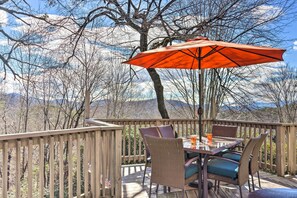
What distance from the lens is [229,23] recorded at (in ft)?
24.6

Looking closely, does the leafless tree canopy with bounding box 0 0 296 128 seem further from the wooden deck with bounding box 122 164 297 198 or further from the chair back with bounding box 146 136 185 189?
the chair back with bounding box 146 136 185 189

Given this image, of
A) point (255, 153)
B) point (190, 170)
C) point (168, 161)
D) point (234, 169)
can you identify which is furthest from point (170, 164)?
point (255, 153)

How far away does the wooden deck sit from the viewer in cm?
376

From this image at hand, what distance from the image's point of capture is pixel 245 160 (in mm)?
3215

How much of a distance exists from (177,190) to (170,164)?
43.2 inches

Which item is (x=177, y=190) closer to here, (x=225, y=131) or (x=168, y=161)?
(x=168, y=161)

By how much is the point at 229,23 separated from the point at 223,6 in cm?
60

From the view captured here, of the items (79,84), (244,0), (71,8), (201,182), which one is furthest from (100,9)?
(201,182)

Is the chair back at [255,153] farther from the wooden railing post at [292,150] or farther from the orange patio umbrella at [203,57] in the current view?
the wooden railing post at [292,150]

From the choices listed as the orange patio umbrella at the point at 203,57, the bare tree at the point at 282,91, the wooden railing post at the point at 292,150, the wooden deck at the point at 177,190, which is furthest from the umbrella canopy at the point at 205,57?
the bare tree at the point at 282,91

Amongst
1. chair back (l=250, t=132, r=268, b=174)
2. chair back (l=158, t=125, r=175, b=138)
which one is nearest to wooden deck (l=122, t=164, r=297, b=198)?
chair back (l=250, t=132, r=268, b=174)

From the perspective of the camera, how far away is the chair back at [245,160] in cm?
310

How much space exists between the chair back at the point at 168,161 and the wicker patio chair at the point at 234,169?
0.53 m

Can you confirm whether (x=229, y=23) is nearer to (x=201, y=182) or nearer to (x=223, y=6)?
(x=223, y=6)
